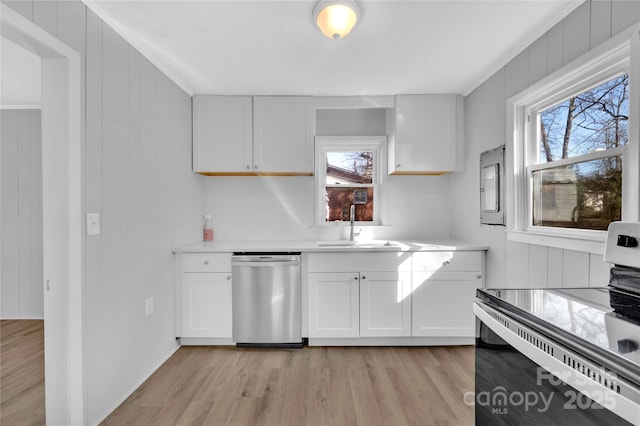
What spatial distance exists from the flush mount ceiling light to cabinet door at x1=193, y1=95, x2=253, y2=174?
1.48m

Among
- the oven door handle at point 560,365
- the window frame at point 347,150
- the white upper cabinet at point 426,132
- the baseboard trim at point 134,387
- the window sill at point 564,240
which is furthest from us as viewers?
the window frame at point 347,150

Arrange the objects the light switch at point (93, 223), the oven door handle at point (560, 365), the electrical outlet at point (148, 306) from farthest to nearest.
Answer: the electrical outlet at point (148, 306) < the light switch at point (93, 223) < the oven door handle at point (560, 365)

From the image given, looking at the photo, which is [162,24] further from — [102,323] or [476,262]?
[476,262]

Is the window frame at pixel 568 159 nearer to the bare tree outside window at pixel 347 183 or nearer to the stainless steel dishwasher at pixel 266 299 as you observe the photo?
the bare tree outside window at pixel 347 183

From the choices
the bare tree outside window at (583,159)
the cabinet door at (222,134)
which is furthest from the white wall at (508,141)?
the cabinet door at (222,134)

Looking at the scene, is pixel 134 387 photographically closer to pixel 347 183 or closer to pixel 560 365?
pixel 560 365

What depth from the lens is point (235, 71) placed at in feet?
8.37

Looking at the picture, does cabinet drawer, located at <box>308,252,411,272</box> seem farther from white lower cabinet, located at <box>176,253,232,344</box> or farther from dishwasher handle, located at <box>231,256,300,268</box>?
white lower cabinet, located at <box>176,253,232,344</box>

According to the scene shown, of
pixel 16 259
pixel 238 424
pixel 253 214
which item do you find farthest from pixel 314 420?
pixel 16 259

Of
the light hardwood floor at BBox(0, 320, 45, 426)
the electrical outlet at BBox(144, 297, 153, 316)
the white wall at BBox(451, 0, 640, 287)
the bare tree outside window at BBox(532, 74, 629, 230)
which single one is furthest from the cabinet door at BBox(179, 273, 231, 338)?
the bare tree outside window at BBox(532, 74, 629, 230)

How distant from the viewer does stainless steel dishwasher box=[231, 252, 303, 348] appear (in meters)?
2.68

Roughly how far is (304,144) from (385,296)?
1623mm

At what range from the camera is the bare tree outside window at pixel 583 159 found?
62.1 inches

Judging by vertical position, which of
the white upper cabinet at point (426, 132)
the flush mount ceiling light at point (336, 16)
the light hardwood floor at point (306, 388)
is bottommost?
the light hardwood floor at point (306, 388)
